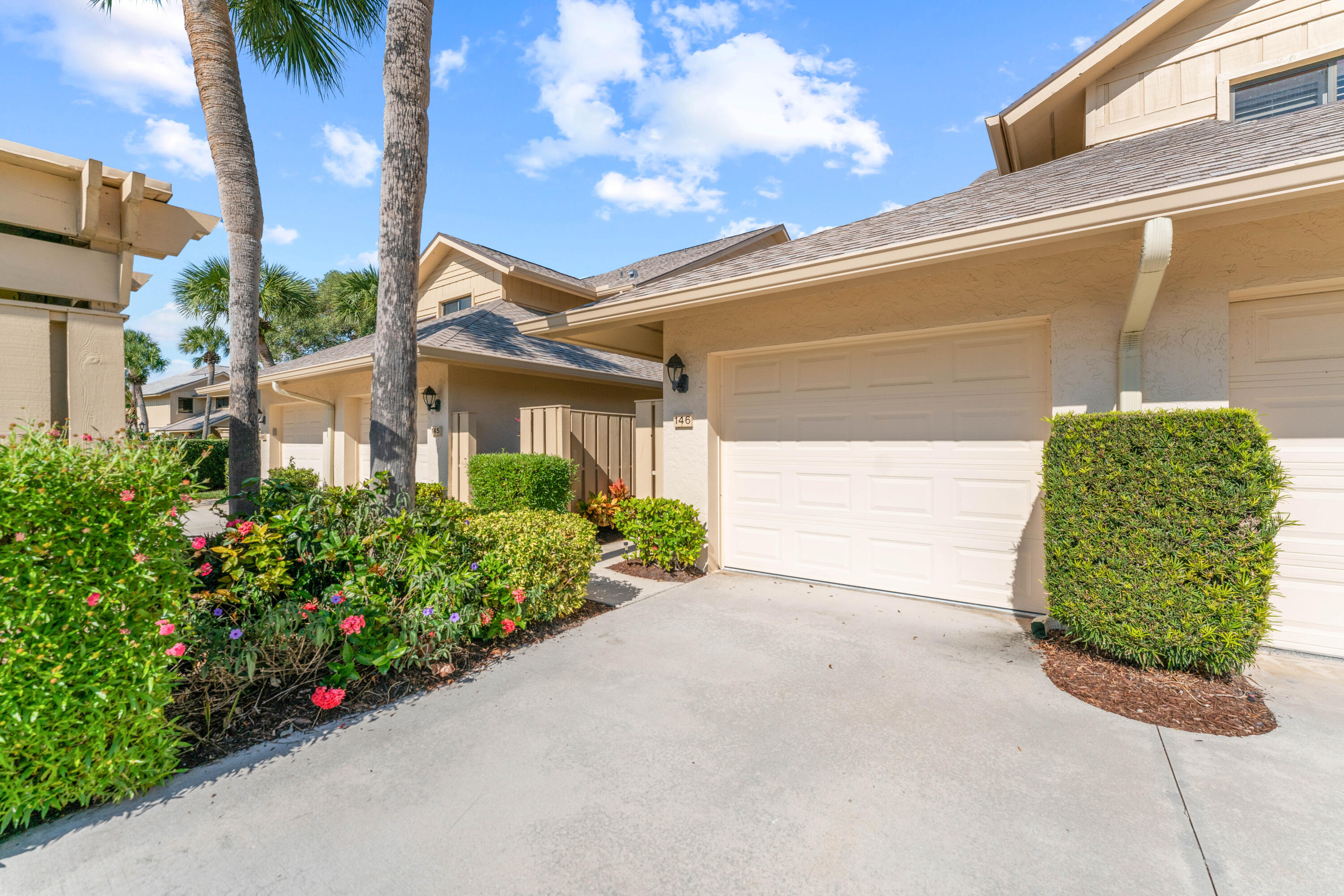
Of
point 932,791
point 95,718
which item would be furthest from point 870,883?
point 95,718

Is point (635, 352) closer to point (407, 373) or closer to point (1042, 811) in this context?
point (407, 373)

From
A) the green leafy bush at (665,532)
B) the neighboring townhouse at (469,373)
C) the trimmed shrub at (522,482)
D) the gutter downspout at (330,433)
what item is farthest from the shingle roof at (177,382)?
the green leafy bush at (665,532)

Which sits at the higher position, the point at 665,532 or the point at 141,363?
the point at 141,363

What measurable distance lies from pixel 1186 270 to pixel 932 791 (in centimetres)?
392

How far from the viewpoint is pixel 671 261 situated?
13695 millimetres

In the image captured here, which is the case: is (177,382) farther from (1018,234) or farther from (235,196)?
(1018,234)

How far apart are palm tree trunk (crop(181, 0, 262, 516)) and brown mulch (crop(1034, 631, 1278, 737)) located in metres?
6.70

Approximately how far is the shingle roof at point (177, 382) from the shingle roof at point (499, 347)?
25.7 m

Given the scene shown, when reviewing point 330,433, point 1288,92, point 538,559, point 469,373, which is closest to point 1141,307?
point 1288,92

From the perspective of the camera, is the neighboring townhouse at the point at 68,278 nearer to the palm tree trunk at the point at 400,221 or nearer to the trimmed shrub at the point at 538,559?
the palm tree trunk at the point at 400,221

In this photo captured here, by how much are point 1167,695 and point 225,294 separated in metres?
20.9

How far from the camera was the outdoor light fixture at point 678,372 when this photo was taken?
6.17m

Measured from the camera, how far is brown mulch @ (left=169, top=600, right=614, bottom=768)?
8.92 ft

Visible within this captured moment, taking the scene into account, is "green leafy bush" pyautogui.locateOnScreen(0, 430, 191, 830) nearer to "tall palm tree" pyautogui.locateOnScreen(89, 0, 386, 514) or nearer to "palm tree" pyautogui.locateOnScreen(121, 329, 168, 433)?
"tall palm tree" pyautogui.locateOnScreen(89, 0, 386, 514)
